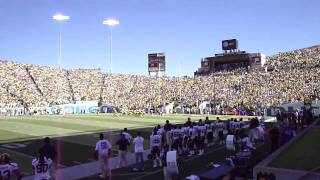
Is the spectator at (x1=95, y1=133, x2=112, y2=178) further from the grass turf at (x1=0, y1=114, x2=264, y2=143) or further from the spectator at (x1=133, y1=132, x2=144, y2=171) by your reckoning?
the grass turf at (x1=0, y1=114, x2=264, y2=143)

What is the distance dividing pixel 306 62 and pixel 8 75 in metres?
45.9

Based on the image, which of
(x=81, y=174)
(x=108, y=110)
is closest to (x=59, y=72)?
(x=108, y=110)

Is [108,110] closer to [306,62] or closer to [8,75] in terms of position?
[8,75]

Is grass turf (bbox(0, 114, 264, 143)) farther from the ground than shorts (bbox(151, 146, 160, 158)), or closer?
farther from the ground

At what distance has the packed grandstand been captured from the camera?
53.9 m

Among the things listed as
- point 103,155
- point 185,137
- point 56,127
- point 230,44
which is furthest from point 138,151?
point 230,44

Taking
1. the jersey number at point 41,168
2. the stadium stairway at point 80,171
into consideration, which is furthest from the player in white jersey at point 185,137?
the jersey number at point 41,168

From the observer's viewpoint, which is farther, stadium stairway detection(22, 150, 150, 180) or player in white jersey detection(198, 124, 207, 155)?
player in white jersey detection(198, 124, 207, 155)

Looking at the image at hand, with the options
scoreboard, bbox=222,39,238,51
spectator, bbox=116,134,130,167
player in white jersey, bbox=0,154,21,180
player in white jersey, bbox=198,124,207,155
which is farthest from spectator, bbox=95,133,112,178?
scoreboard, bbox=222,39,238,51

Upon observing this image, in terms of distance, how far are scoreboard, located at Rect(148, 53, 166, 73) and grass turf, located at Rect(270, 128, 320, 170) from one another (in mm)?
60453

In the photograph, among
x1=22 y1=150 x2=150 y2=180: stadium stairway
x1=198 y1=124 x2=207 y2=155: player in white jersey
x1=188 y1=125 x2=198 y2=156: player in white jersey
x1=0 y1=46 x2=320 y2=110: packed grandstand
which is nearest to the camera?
x1=22 y1=150 x2=150 y2=180: stadium stairway

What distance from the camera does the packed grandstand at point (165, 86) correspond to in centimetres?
5394

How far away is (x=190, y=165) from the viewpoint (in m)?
15.4

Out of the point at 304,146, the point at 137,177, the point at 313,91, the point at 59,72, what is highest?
the point at 59,72
